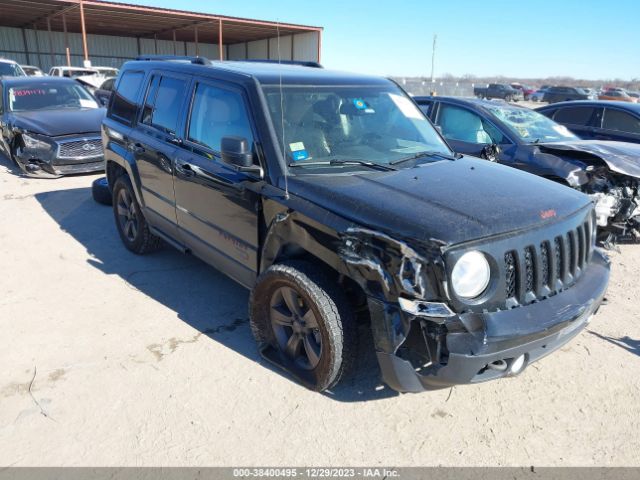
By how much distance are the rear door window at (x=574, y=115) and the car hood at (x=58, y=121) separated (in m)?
8.22

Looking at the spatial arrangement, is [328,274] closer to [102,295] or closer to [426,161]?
[426,161]

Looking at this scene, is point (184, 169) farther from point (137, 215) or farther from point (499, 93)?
point (499, 93)

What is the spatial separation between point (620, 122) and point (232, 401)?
780 centimetres

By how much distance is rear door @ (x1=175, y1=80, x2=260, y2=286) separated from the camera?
3420 mm

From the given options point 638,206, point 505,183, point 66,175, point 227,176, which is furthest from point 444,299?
point 66,175

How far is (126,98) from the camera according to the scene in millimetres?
5180

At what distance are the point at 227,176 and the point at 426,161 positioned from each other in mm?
1433

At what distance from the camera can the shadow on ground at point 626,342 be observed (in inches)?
146

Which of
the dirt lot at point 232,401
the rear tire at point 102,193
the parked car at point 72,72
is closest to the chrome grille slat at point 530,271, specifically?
the dirt lot at point 232,401

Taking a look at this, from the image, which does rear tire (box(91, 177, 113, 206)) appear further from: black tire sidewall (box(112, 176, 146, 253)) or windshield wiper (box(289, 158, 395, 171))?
windshield wiper (box(289, 158, 395, 171))

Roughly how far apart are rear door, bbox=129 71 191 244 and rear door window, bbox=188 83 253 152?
22 cm

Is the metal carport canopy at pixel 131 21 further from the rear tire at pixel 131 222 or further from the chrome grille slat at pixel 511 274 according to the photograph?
the chrome grille slat at pixel 511 274

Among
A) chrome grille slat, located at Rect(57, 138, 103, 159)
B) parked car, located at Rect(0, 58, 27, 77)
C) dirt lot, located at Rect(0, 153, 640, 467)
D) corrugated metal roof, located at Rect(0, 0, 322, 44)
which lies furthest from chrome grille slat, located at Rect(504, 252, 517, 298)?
corrugated metal roof, located at Rect(0, 0, 322, 44)

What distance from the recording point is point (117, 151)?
523 centimetres
